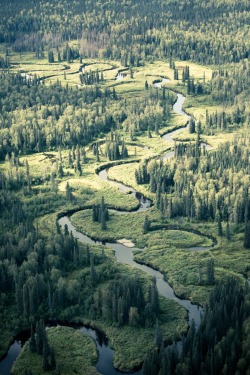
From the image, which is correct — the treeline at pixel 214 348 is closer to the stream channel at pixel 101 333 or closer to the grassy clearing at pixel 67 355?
the stream channel at pixel 101 333

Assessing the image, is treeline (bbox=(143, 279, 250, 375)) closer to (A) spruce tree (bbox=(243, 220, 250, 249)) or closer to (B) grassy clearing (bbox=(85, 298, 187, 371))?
(B) grassy clearing (bbox=(85, 298, 187, 371))

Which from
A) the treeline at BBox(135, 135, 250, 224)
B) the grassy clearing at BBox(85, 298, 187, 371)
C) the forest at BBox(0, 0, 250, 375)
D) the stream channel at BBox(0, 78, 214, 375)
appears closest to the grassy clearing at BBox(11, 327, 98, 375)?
the forest at BBox(0, 0, 250, 375)

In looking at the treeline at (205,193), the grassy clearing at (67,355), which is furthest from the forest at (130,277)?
the treeline at (205,193)

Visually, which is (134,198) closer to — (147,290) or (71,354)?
(147,290)

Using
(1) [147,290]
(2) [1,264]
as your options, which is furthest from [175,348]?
(2) [1,264]

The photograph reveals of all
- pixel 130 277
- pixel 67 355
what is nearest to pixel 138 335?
pixel 67 355

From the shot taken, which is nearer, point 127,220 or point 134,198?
point 127,220
